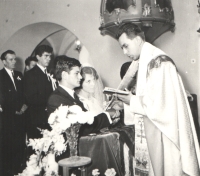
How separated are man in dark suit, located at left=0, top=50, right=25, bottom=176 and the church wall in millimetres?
889

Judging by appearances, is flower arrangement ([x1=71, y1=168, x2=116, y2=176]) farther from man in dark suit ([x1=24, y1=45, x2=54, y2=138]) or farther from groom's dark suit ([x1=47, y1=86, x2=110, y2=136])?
man in dark suit ([x1=24, y1=45, x2=54, y2=138])

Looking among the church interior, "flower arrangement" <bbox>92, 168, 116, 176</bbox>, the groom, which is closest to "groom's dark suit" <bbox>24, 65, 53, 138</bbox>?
the church interior

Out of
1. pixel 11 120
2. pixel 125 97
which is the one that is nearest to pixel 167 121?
pixel 125 97

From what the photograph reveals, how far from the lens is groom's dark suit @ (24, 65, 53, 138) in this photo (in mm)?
4715

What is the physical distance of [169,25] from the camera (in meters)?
4.13

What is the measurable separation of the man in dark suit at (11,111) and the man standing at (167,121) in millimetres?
2978

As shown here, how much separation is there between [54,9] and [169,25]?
2695 millimetres

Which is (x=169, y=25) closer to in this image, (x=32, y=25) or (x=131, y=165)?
(x=131, y=165)

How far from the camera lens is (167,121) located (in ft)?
8.68

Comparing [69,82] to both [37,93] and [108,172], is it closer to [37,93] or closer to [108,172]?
[108,172]

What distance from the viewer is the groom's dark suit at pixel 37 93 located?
15.5 ft

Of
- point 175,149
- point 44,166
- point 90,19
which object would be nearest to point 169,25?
point 90,19

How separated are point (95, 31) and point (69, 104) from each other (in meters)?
2.53

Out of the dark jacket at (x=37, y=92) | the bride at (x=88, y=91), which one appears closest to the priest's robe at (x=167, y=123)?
the bride at (x=88, y=91)
